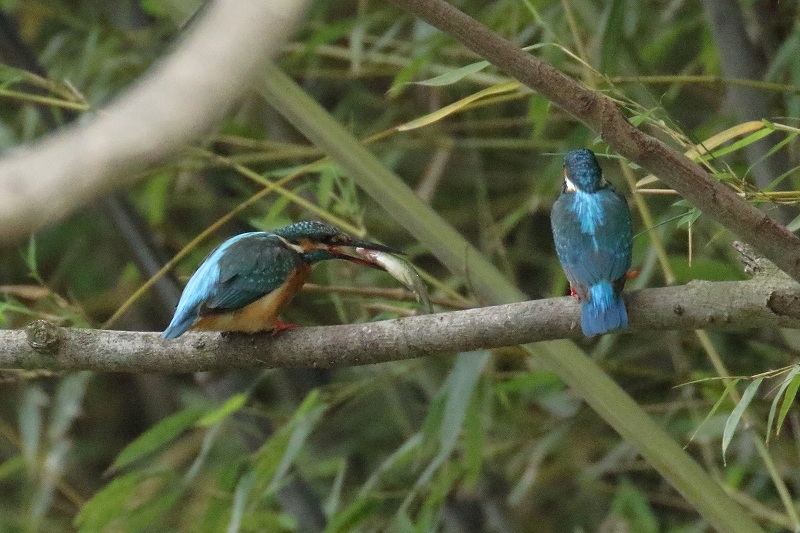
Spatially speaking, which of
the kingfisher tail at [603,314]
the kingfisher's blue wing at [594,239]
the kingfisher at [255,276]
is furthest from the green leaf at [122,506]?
the kingfisher tail at [603,314]

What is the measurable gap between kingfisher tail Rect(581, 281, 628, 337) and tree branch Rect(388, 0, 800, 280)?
24cm

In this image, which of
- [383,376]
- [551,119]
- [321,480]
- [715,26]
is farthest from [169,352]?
[321,480]

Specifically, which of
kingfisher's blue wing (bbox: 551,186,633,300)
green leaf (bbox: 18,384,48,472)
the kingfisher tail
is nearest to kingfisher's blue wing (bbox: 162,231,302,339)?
kingfisher's blue wing (bbox: 551,186,633,300)

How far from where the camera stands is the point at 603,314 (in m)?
1.29

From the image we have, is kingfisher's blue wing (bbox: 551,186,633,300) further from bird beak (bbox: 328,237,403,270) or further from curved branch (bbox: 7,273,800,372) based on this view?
bird beak (bbox: 328,237,403,270)

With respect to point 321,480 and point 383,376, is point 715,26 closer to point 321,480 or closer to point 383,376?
point 383,376

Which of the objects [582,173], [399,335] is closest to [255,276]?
[399,335]

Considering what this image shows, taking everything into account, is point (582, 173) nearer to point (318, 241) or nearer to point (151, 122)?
point (318, 241)

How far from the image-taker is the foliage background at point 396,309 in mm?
2125

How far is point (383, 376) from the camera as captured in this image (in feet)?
8.11

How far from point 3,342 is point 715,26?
141 centimetres

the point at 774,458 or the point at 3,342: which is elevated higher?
the point at 3,342

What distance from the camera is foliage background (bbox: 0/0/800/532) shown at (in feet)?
6.97

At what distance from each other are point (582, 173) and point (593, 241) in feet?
0.81
